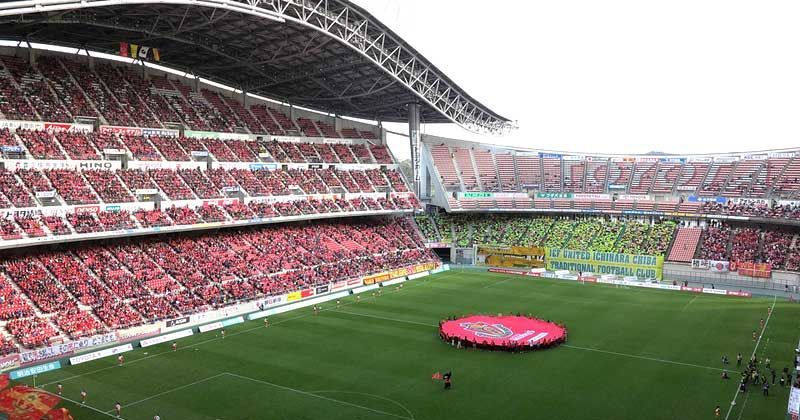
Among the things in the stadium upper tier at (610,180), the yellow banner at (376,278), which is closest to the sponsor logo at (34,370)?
the yellow banner at (376,278)

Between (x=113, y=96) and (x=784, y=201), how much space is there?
218ft

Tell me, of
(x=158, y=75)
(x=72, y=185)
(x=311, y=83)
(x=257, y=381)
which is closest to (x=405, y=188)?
(x=311, y=83)

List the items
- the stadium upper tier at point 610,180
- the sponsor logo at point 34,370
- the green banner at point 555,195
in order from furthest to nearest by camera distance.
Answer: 1. the green banner at point 555,195
2. the stadium upper tier at point 610,180
3. the sponsor logo at point 34,370

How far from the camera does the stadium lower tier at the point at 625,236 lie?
6159cm

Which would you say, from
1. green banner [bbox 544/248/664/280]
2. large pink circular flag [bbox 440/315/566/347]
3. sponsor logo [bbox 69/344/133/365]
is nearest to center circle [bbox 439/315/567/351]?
large pink circular flag [bbox 440/315/566/347]

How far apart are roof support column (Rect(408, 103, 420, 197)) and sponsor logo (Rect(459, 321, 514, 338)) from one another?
37.1 meters

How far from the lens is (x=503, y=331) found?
4031cm

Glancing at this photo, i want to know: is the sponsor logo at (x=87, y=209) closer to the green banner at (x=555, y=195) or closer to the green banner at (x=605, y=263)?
the green banner at (x=605, y=263)

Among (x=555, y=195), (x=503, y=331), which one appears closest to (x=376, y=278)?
(x=503, y=331)

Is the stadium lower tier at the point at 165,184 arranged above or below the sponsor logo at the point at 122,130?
below

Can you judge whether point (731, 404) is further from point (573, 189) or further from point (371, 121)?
point (371, 121)

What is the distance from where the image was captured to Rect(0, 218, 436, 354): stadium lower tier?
126 feet

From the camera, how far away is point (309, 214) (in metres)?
62.4

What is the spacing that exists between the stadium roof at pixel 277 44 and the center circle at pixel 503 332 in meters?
26.8
